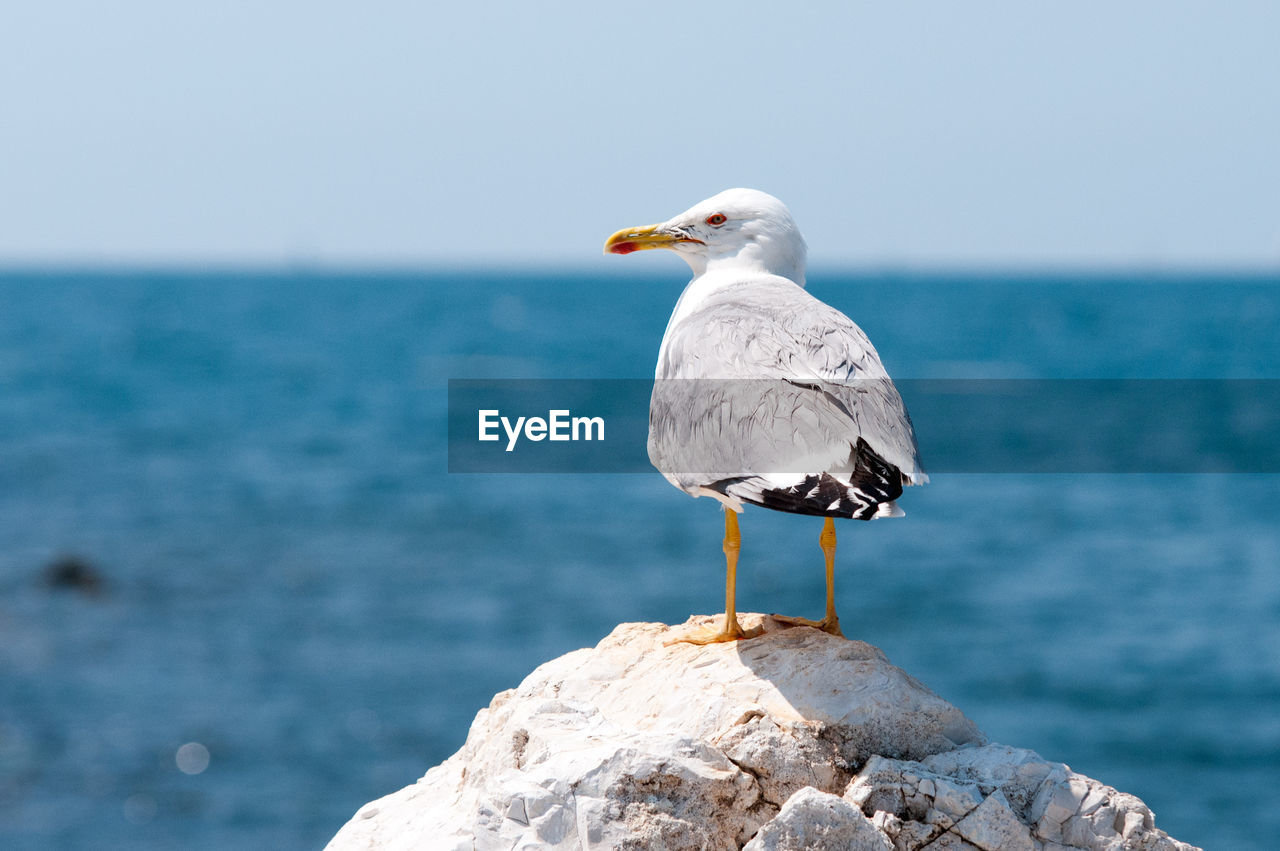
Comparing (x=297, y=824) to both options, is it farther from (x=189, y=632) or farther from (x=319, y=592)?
(x=319, y=592)

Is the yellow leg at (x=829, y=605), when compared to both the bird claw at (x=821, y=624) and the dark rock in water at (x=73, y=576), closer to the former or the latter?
the bird claw at (x=821, y=624)

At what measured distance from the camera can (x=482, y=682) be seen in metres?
14.9

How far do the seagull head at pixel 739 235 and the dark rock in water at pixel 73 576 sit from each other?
14.7 meters

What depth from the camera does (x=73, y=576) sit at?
1884 cm

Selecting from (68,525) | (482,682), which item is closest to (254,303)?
(68,525)

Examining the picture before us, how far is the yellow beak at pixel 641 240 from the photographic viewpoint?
5594 mm

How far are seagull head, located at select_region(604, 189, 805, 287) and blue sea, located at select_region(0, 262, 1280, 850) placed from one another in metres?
7.78

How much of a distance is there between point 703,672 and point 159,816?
9.15 metres

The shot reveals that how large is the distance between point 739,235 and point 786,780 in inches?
92.9

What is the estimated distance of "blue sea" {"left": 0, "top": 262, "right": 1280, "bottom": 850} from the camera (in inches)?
510

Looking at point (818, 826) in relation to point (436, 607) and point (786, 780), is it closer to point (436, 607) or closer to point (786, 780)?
point (786, 780)

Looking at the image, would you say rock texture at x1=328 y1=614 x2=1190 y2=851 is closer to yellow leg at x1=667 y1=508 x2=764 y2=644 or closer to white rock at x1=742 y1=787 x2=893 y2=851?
white rock at x1=742 y1=787 x2=893 y2=851

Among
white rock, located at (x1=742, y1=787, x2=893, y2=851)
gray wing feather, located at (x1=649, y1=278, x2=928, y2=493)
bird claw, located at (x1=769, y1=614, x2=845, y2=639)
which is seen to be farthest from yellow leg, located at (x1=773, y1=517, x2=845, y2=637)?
white rock, located at (x1=742, y1=787, x2=893, y2=851)

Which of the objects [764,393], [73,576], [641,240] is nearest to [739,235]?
[641,240]
